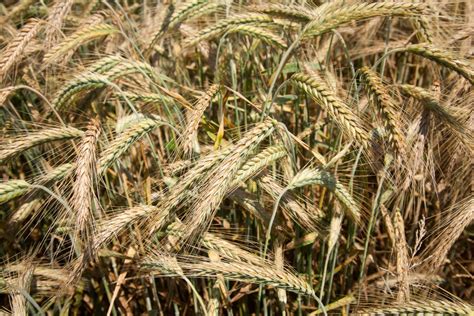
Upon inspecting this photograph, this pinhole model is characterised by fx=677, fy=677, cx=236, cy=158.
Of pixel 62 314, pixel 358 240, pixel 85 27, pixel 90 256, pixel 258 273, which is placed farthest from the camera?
pixel 358 240

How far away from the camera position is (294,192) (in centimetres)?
254

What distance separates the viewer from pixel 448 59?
2250mm

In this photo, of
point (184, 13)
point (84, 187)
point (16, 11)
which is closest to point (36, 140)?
point (84, 187)

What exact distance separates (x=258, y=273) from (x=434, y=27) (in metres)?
1.45

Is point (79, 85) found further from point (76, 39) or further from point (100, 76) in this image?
point (76, 39)

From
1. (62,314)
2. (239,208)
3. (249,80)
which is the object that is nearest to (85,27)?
(249,80)

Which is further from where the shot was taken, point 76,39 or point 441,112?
point 76,39

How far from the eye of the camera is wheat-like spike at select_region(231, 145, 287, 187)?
2.14m

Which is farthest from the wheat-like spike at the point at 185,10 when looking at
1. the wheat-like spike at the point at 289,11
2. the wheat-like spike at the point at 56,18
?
the wheat-like spike at the point at 56,18

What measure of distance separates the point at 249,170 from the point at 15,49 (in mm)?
1120

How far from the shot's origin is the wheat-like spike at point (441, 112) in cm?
218

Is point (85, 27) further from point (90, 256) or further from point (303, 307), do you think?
point (303, 307)

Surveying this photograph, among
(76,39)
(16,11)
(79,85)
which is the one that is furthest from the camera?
(16,11)

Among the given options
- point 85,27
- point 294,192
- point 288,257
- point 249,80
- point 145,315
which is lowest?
point 145,315
